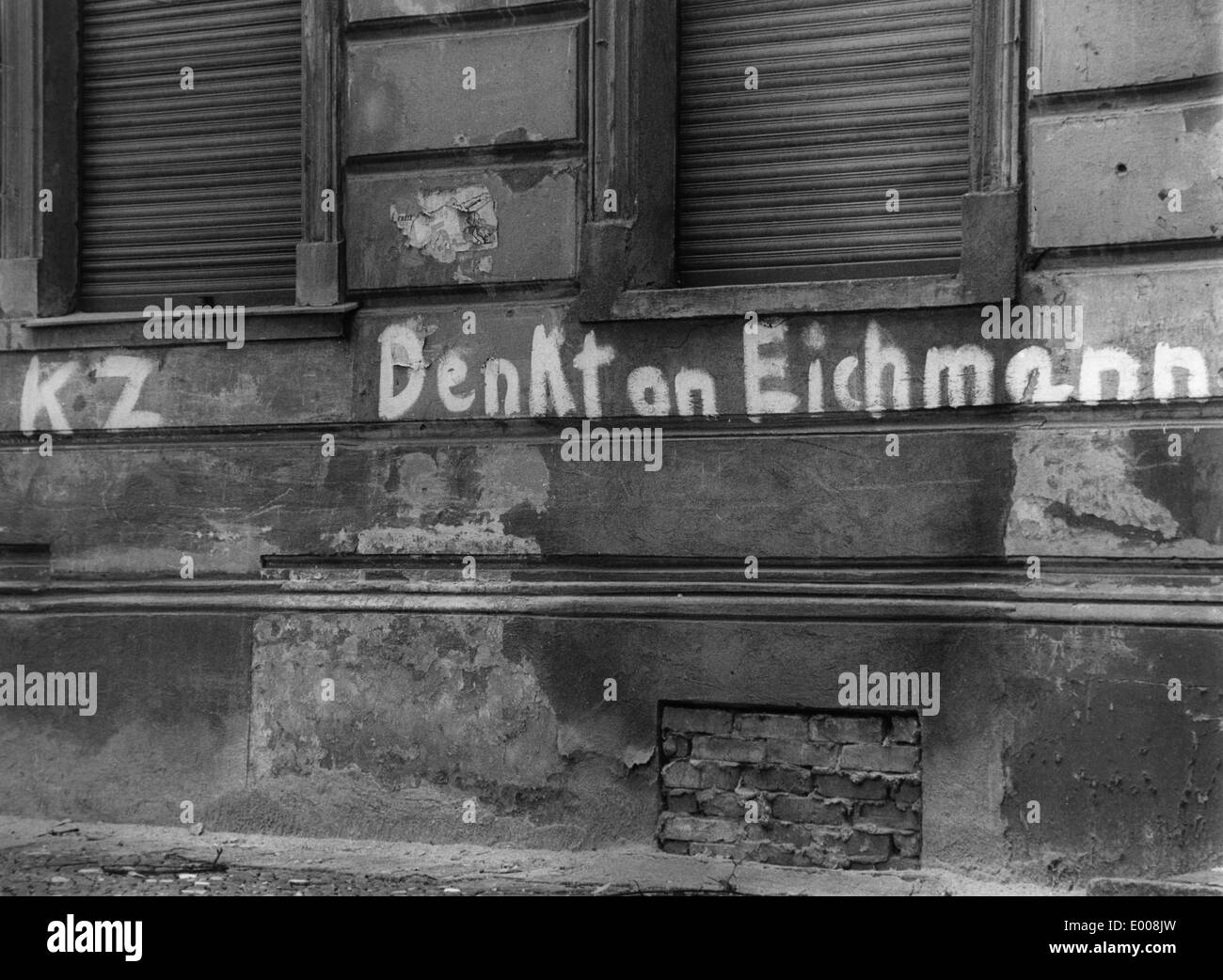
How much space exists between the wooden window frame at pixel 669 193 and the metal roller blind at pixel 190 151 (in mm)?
1519

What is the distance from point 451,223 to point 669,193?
35.9 inches

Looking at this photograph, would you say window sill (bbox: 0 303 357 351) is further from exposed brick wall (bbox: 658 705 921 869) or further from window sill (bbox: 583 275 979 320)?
exposed brick wall (bbox: 658 705 921 869)

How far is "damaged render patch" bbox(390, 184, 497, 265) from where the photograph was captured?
5590 mm

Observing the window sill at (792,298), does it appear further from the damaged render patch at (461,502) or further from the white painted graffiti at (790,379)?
the damaged render patch at (461,502)

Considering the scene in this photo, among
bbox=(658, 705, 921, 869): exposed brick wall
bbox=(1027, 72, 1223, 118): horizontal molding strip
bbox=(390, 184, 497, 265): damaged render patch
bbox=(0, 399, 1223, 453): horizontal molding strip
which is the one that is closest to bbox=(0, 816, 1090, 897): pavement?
bbox=(658, 705, 921, 869): exposed brick wall

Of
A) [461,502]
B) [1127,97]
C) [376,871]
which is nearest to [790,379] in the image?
[461,502]

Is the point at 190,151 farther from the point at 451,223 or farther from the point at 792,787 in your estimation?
the point at 792,787

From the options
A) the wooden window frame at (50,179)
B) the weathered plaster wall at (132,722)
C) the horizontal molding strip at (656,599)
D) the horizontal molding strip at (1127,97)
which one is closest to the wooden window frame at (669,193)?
the horizontal molding strip at (1127,97)

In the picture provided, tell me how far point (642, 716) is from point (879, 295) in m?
1.84

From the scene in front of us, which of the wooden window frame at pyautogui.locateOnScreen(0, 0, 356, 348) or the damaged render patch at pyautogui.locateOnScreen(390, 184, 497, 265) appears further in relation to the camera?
the wooden window frame at pyautogui.locateOnScreen(0, 0, 356, 348)

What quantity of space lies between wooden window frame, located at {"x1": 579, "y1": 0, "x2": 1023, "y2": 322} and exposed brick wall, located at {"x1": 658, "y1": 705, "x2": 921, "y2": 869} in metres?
1.57

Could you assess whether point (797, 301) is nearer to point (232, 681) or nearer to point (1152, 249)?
point (1152, 249)

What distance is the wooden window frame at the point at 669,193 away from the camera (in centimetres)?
496

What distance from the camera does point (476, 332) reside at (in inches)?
220
